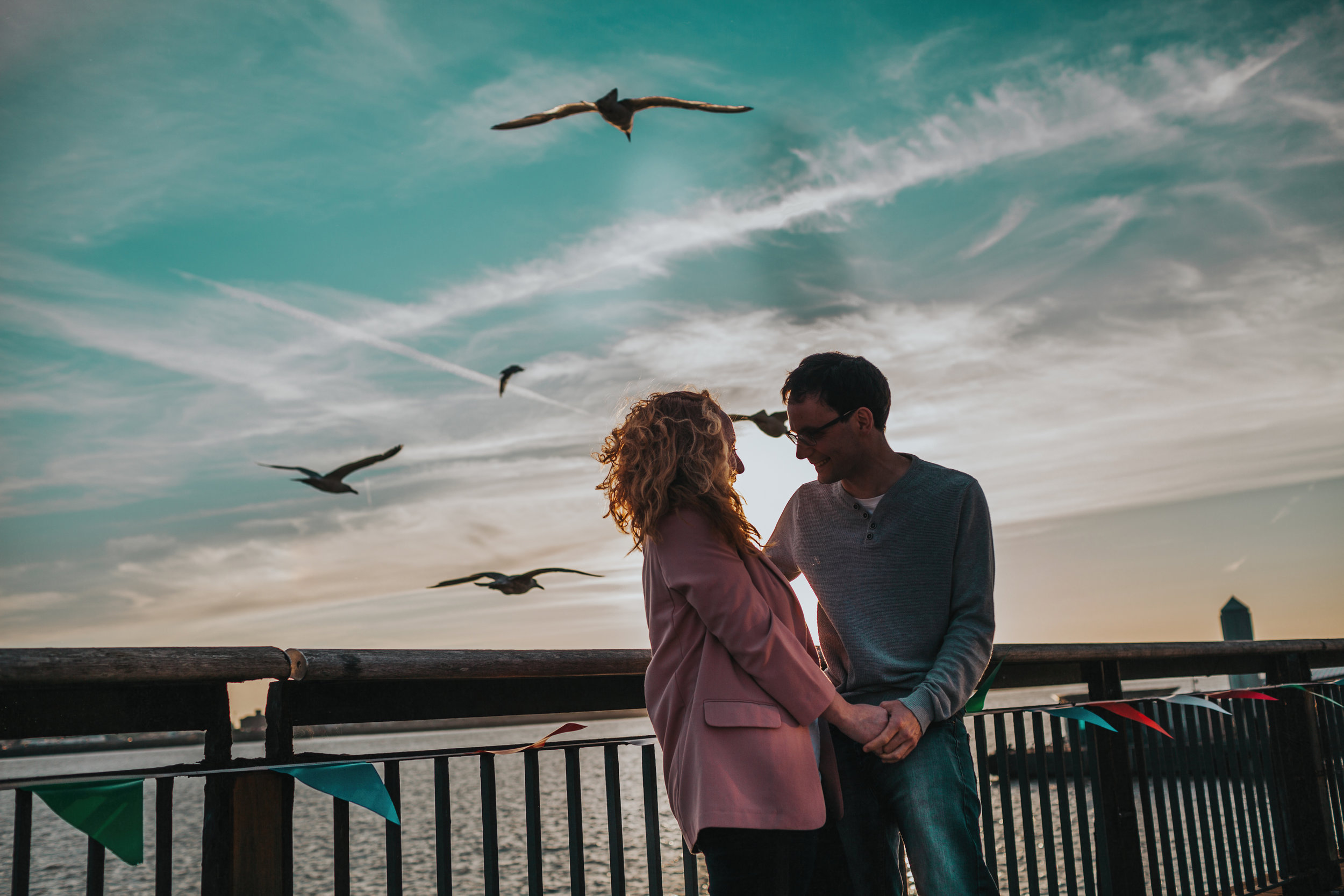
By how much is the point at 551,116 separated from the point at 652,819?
287 inches

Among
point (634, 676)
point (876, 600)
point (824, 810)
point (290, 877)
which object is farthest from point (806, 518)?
point (290, 877)

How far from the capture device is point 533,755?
215 cm

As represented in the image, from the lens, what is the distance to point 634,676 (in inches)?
94.7

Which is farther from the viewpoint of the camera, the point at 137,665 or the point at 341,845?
the point at 341,845

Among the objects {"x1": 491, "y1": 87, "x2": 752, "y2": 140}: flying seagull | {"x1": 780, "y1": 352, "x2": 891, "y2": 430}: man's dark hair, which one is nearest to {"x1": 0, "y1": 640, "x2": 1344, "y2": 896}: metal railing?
{"x1": 780, "y1": 352, "x2": 891, "y2": 430}: man's dark hair

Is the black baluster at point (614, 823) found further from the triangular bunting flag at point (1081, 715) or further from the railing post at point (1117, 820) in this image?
the railing post at point (1117, 820)

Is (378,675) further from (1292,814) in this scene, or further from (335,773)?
(1292,814)

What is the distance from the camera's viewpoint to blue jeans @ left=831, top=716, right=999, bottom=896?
200 cm

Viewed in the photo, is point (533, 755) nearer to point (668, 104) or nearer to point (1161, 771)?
point (1161, 771)

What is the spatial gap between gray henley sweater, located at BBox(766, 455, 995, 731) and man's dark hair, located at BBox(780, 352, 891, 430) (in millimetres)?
204

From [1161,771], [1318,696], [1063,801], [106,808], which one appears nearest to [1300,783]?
[1318,696]

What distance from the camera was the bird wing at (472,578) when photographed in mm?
5525

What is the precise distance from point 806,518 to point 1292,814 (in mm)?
3609

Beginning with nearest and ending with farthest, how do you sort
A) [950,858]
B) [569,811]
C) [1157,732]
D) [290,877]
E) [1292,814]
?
[290,877] → [950,858] → [569,811] → [1157,732] → [1292,814]
